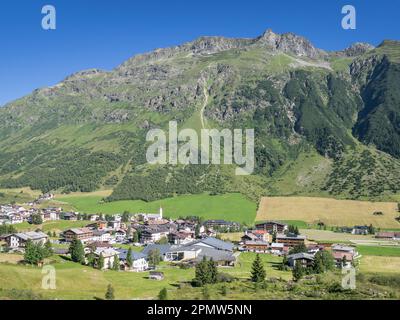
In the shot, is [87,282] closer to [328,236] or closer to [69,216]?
[328,236]

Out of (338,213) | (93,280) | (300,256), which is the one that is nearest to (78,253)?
(93,280)

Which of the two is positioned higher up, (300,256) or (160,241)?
(300,256)

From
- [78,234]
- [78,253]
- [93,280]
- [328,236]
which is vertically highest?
[78,253]

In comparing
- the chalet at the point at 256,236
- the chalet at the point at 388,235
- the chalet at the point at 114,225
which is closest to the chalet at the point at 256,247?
the chalet at the point at 256,236

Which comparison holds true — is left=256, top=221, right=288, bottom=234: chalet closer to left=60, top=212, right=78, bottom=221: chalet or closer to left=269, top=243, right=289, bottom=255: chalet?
left=269, top=243, right=289, bottom=255: chalet

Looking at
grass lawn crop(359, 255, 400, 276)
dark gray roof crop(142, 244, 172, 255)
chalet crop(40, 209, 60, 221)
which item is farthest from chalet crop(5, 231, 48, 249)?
grass lawn crop(359, 255, 400, 276)
